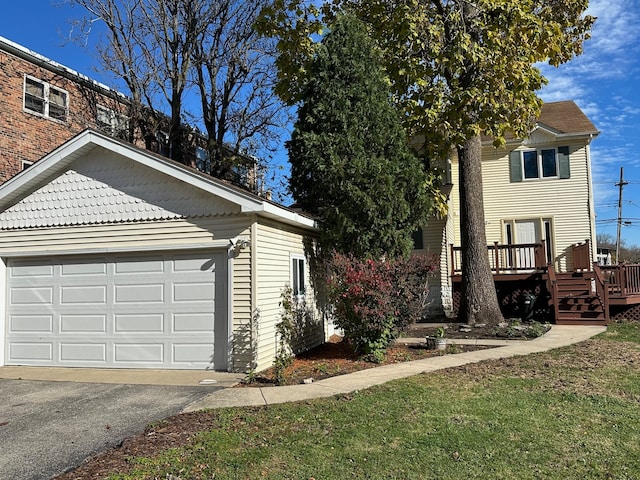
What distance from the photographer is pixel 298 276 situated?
10547 millimetres

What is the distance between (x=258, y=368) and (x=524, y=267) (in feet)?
38.7

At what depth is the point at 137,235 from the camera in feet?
30.1

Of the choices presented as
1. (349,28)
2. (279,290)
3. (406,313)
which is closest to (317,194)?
(279,290)

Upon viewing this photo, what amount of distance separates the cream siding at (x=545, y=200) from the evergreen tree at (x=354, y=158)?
9.92 meters

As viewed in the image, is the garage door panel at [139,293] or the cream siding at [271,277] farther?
the garage door panel at [139,293]

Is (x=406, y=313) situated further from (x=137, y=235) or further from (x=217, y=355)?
(x=137, y=235)

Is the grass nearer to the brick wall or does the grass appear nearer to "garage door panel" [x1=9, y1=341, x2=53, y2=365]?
"garage door panel" [x1=9, y1=341, x2=53, y2=365]

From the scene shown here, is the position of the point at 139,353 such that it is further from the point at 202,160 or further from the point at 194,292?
the point at 202,160

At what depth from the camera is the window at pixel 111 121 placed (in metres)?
18.2

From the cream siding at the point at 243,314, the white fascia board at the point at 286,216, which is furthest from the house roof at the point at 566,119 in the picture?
the cream siding at the point at 243,314

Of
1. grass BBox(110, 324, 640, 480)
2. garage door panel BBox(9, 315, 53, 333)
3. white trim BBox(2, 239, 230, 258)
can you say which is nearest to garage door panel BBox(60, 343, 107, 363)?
garage door panel BBox(9, 315, 53, 333)

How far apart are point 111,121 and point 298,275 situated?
12156 millimetres

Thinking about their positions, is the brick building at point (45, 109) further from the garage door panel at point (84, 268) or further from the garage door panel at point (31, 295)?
the garage door panel at point (84, 268)

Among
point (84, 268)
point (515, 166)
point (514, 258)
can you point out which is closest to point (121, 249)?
point (84, 268)
